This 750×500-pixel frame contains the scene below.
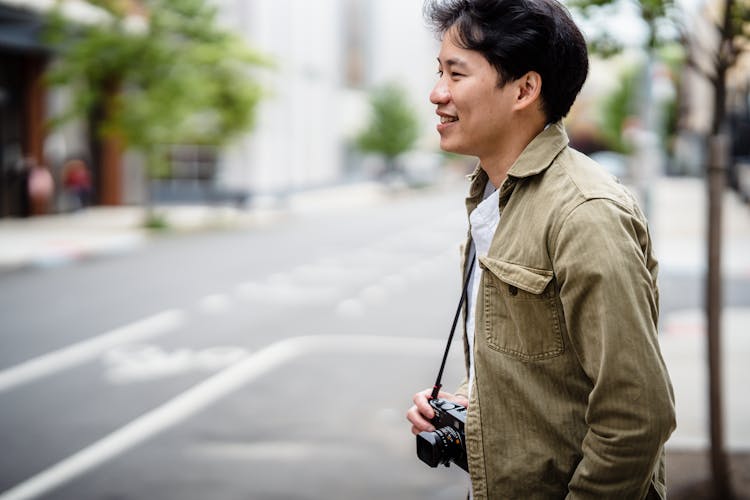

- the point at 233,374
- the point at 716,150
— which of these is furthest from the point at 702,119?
the point at 716,150

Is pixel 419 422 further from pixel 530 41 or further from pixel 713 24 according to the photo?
pixel 713 24

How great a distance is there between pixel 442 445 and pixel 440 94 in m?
0.81

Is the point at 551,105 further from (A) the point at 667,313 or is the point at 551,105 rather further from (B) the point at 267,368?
(A) the point at 667,313

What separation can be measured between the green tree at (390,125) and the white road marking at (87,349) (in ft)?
128

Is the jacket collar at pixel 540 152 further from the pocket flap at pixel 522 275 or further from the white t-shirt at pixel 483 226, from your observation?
the pocket flap at pixel 522 275

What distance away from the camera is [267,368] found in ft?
26.6

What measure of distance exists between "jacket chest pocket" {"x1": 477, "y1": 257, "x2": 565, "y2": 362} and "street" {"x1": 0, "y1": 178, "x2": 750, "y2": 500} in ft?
11.2

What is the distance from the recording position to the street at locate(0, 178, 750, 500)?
17.6 ft

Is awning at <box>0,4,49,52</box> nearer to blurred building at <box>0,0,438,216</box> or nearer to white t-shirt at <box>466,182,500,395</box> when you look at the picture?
blurred building at <box>0,0,438,216</box>

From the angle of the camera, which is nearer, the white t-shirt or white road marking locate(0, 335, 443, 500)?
the white t-shirt

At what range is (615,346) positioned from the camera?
1581 millimetres

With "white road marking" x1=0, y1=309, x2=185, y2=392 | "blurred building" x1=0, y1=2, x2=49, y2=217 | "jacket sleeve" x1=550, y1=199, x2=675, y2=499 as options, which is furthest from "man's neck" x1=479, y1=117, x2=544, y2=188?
"blurred building" x1=0, y1=2, x2=49, y2=217

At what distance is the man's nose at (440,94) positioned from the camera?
191cm

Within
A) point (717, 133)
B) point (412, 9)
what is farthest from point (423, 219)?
point (412, 9)
